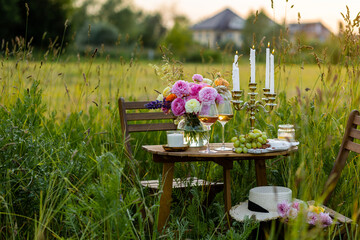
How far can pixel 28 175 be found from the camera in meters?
2.59

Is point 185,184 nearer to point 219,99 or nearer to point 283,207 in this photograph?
point 219,99

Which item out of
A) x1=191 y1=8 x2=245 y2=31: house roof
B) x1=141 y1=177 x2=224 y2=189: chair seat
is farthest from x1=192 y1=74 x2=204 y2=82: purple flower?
x1=191 y1=8 x2=245 y2=31: house roof

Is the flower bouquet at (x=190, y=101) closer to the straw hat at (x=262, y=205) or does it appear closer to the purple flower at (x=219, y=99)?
the purple flower at (x=219, y=99)

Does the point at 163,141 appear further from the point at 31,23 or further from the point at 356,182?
the point at 31,23

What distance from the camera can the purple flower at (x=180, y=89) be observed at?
2744 mm

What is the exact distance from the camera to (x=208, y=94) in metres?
2.68

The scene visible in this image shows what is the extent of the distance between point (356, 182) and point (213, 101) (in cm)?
112

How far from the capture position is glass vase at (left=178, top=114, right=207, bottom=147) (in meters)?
2.78

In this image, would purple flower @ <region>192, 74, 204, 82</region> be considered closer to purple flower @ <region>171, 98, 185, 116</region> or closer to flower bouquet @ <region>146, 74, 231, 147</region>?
flower bouquet @ <region>146, 74, 231, 147</region>

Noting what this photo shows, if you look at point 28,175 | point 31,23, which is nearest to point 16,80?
point 28,175

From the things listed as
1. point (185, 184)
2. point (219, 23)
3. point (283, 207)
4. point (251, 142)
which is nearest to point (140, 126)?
point (185, 184)

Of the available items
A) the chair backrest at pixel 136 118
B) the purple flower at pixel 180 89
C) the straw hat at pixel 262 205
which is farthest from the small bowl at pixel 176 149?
the chair backrest at pixel 136 118

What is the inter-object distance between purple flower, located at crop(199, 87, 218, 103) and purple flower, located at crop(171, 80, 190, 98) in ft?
0.34

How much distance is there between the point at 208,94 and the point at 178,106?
201 millimetres
